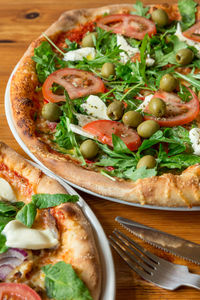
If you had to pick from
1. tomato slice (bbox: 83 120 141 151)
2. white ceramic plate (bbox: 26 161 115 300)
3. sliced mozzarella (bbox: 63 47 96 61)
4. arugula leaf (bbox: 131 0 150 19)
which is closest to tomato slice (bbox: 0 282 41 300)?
white ceramic plate (bbox: 26 161 115 300)

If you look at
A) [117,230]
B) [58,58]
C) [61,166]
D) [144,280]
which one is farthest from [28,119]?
[144,280]

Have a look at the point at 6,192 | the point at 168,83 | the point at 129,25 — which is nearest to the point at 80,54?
the point at 129,25

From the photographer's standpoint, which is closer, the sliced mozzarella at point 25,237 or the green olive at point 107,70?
the sliced mozzarella at point 25,237

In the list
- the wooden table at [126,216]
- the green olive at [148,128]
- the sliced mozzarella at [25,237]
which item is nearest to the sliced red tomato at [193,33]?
the green olive at [148,128]

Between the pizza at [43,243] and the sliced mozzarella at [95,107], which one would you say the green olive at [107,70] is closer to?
the sliced mozzarella at [95,107]

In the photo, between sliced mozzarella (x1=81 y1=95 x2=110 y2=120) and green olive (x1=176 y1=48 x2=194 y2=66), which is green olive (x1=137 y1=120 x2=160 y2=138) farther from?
green olive (x1=176 y1=48 x2=194 y2=66)

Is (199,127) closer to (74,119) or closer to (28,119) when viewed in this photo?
(74,119)
